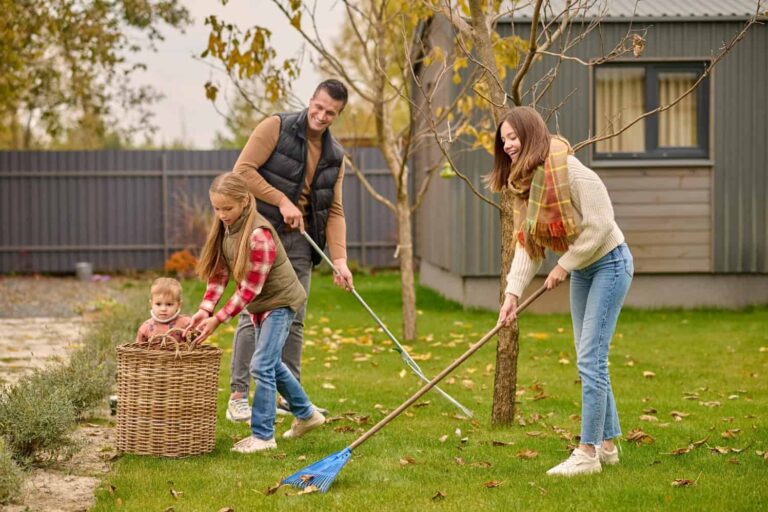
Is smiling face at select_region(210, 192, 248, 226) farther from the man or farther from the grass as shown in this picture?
the grass

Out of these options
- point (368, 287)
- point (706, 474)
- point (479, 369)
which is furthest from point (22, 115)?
point (706, 474)

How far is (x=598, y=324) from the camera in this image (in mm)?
4820

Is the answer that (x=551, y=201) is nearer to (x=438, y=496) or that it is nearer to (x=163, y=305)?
(x=438, y=496)

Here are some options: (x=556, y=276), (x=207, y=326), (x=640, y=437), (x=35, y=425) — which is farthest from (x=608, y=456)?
(x=35, y=425)

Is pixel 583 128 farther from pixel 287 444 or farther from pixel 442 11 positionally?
pixel 287 444

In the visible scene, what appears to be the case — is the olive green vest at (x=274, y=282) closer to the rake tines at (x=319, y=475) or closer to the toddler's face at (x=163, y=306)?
the toddler's face at (x=163, y=306)

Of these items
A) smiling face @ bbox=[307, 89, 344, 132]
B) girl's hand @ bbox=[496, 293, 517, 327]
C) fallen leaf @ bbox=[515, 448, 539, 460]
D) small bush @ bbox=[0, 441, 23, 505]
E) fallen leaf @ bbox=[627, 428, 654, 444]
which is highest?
smiling face @ bbox=[307, 89, 344, 132]

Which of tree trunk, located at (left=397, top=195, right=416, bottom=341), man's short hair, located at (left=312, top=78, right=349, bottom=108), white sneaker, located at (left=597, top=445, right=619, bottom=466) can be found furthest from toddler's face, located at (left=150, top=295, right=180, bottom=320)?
tree trunk, located at (left=397, top=195, right=416, bottom=341)

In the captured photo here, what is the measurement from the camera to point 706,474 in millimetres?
4898

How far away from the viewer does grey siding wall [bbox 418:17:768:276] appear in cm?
1227

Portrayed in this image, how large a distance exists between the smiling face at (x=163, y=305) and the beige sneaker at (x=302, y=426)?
0.89m

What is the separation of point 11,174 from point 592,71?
10721 millimetres

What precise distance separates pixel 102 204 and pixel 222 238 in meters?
14.0

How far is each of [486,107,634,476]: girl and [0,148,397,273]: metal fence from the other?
45.7ft
